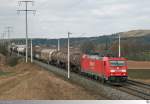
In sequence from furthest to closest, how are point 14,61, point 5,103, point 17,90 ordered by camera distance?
point 14,61 < point 17,90 < point 5,103

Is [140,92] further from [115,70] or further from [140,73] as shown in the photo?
[140,73]

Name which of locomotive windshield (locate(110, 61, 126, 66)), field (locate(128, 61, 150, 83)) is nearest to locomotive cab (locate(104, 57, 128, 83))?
locomotive windshield (locate(110, 61, 126, 66))

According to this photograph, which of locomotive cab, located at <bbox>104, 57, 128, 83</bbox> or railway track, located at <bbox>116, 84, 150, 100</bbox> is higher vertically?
locomotive cab, located at <bbox>104, 57, 128, 83</bbox>

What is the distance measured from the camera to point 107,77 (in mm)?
45719

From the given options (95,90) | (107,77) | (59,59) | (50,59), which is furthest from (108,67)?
(50,59)

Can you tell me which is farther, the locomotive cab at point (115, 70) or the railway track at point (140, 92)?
the locomotive cab at point (115, 70)

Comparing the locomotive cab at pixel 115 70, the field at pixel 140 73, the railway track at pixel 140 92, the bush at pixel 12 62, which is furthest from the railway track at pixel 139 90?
the bush at pixel 12 62

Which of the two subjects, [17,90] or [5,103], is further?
[17,90]

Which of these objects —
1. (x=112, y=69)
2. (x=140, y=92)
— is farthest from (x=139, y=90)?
(x=112, y=69)

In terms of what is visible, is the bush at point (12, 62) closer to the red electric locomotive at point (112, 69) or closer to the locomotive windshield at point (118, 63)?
the red electric locomotive at point (112, 69)

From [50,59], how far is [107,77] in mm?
54839

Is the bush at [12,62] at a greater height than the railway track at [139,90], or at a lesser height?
greater

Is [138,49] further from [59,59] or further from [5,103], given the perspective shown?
[5,103]

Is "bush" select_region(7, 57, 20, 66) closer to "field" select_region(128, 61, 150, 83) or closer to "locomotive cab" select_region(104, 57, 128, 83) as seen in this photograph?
"field" select_region(128, 61, 150, 83)
